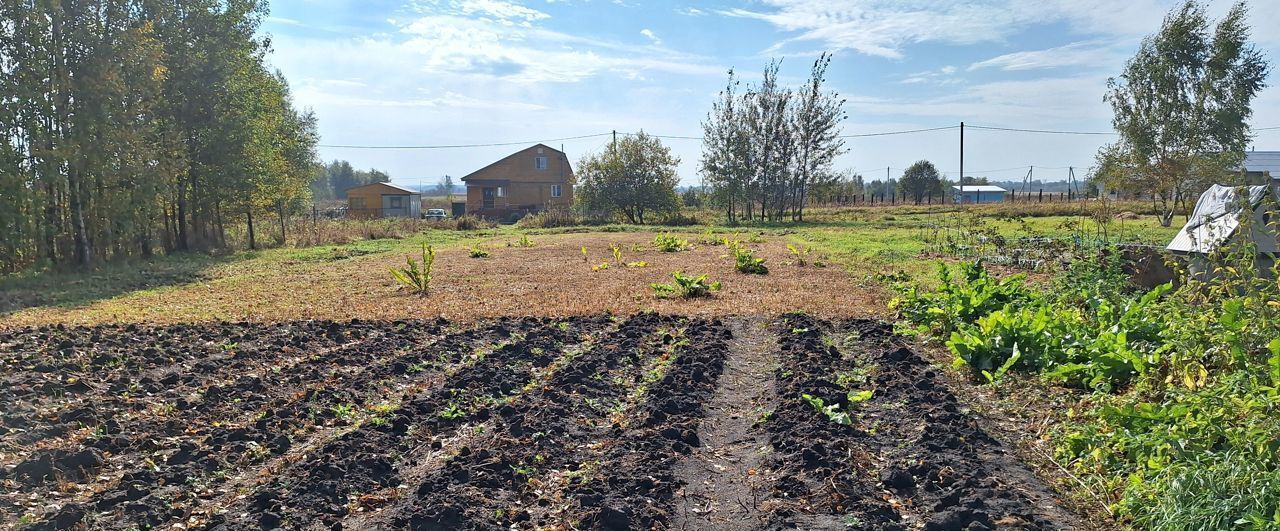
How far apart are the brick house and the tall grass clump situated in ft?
155

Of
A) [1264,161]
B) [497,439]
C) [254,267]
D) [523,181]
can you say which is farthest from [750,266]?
[523,181]

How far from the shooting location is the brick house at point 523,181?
172ft

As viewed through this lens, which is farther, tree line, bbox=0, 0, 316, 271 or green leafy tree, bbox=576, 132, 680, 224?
green leafy tree, bbox=576, 132, 680, 224

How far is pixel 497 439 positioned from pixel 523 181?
49.1 m

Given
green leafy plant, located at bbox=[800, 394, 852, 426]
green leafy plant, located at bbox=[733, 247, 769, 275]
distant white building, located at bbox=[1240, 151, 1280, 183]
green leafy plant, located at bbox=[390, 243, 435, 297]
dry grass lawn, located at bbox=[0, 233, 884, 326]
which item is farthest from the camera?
distant white building, located at bbox=[1240, 151, 1280, 183]

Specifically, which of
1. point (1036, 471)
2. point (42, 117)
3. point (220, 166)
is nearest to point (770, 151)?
point (220, 166)

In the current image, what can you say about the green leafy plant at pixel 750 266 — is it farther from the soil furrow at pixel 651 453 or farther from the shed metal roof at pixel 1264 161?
the shed metal roof at pixel 1264 161

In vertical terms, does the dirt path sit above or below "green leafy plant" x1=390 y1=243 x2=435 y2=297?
below

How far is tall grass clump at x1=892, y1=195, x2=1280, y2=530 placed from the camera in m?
2.94

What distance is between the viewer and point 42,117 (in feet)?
44.2

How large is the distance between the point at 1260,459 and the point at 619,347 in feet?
15.2

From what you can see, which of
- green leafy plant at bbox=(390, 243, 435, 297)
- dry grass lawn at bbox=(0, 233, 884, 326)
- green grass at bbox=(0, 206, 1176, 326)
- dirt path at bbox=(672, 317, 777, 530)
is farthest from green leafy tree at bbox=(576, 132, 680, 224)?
dirt path at bbox=(672, 317, 777, 530)

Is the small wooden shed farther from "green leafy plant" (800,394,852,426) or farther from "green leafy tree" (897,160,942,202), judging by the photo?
"green leafy plant" (800,394,852,426)

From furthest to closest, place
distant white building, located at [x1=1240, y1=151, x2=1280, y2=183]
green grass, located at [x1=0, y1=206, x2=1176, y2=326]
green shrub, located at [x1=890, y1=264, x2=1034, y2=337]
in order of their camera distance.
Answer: distant white building, located at [x1=1240, y1=151, x2=1280, y2=183] → green grass, located at [x1=0, y1=206, x2=1176, y2=326] → green shrub, located at [x1=890, y1=264, x2=1034, y2=337]
